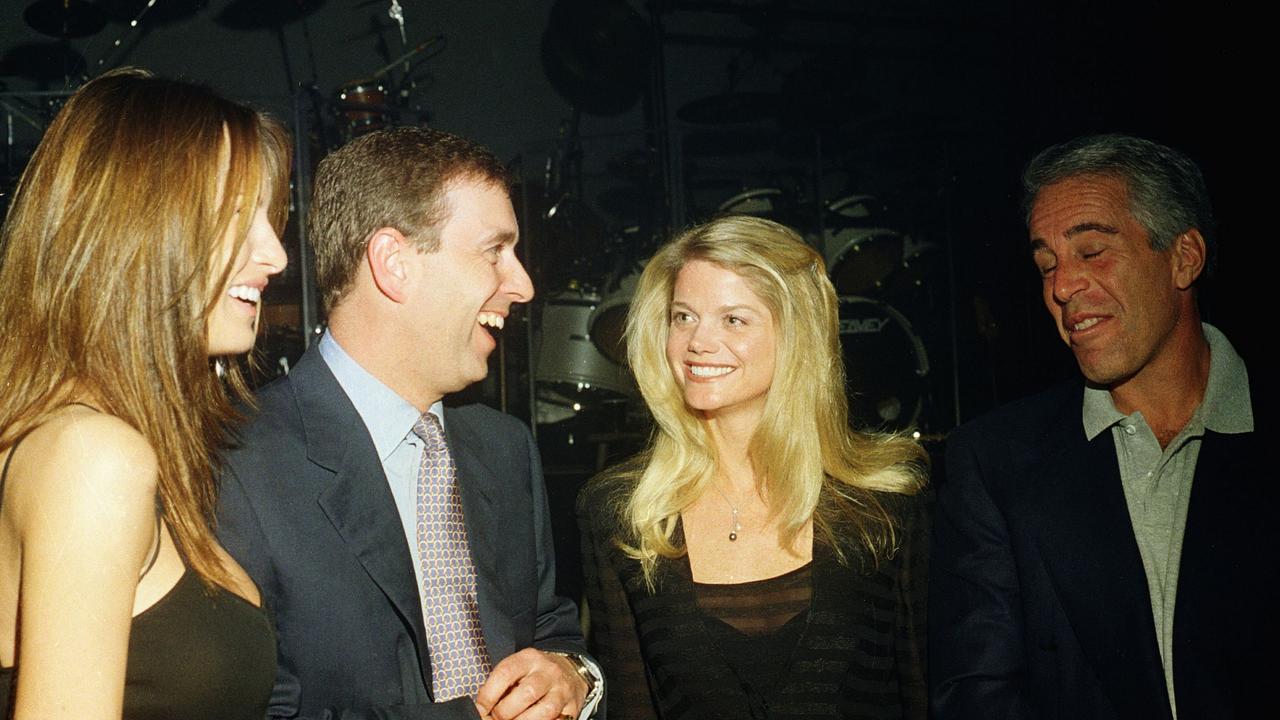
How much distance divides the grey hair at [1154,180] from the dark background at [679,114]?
304cm

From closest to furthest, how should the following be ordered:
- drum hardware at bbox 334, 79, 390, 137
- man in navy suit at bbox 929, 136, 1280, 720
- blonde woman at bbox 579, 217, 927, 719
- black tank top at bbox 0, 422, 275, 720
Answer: black tank top at bbox 0, 422, 275, 720 → man in navy suit at bbox 929, 136, 1280, 720 → blonde woman at bbox 579, 217, 927, 719 → drum hardware at bbox 334, 79, 390, 137

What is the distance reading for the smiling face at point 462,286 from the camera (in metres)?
2.03

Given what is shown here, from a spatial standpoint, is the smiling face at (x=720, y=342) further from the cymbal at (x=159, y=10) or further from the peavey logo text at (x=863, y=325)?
the cymbal at (x=159, y=10)

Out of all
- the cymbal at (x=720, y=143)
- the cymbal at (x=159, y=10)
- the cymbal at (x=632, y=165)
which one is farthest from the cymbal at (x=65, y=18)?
the cymbal at (x=720, y=143)

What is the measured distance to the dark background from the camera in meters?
6.28

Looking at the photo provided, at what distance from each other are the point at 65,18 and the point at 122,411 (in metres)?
6.01

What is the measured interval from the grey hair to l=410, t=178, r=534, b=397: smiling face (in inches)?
50.6

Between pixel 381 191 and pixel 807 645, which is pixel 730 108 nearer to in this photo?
pixel 381 191

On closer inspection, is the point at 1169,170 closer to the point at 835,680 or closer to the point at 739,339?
the point at 739,339

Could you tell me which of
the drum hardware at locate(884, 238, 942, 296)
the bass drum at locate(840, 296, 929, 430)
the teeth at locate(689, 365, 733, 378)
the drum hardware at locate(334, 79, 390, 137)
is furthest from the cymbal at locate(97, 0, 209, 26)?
the teeth at locate(689, 365, 733, 378)

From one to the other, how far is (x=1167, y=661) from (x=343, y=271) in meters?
1.89

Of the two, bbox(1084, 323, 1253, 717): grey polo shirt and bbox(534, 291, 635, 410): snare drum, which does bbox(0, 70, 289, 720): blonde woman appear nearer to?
bbox(1084, 323, 1253, 717): grey polo shirt

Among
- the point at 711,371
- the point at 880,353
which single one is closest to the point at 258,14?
the point at 880,353

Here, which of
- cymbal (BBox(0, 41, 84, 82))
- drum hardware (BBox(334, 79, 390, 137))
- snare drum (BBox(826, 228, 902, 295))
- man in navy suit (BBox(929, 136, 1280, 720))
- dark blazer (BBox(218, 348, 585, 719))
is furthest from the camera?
snare drum (BBox(826, 228, 902, 295))
